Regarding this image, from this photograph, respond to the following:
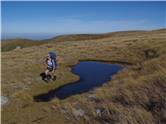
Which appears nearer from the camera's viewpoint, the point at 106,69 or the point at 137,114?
the point at 137,114

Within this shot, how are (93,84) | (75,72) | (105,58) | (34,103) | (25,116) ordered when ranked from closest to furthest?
(25,116)
(34,103)
(93,84)
(75,72)
(105,58)

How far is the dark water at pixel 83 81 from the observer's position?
29375 millimetres

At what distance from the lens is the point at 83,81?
3581 centimetres

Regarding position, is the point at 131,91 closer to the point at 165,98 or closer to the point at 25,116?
the point at 165,98

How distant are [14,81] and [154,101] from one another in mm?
23470

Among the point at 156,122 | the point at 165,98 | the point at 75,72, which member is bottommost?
the point at 75,72

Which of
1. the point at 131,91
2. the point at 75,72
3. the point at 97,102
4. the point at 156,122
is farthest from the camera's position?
the point at 75,72

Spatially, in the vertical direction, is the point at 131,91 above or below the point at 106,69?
above

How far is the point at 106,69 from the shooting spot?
43656 mm

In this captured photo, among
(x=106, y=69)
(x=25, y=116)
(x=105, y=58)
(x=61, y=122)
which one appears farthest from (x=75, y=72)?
(x=61, y=122)

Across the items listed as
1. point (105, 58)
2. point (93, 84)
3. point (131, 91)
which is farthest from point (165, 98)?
point (105, 58)

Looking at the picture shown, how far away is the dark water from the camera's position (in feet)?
96.4

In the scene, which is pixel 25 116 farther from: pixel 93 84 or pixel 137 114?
pixel 93 84

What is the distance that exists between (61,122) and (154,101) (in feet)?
21.2
